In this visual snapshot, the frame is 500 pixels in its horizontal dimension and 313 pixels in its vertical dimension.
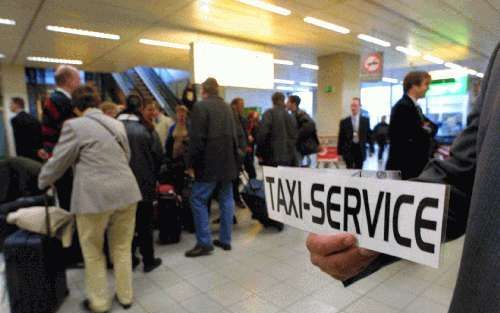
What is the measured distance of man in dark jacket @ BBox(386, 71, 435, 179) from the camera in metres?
2.55

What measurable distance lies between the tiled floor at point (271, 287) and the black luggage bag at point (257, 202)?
61 centimetres

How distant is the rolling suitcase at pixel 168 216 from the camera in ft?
10.3

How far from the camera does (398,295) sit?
2119mm

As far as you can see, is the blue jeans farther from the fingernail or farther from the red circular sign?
the red circular sign

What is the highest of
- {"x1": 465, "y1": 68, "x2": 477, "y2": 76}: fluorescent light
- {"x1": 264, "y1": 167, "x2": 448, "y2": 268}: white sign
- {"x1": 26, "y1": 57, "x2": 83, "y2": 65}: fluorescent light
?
{"x1": 465, "y1": 68, "x2": 477, "y2": 76}: fluorescent light

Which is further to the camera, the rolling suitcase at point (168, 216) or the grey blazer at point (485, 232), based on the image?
the rolling suitcase at point (168, 216)

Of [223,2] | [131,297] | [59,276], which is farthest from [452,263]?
[223,2]

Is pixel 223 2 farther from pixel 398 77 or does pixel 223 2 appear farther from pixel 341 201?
pixel 398 77

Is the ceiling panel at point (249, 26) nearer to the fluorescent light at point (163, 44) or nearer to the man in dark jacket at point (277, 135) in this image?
the fluorescent light at point (163, 44)

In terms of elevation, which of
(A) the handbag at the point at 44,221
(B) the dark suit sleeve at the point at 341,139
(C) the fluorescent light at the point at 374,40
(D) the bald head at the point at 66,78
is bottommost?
(A) the handbag at the point at 44,221

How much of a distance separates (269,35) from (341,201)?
19.8ft

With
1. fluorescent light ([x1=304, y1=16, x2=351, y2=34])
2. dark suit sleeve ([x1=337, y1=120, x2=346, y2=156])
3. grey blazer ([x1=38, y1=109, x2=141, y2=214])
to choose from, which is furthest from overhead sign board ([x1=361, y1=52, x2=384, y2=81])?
grey blazer ([x1=38, y1=109, x2=141, y2=214])

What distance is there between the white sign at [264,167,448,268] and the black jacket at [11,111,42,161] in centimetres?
493

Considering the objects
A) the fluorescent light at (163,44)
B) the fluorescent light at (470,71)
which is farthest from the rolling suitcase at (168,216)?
the fluorescent light at (470,71)
